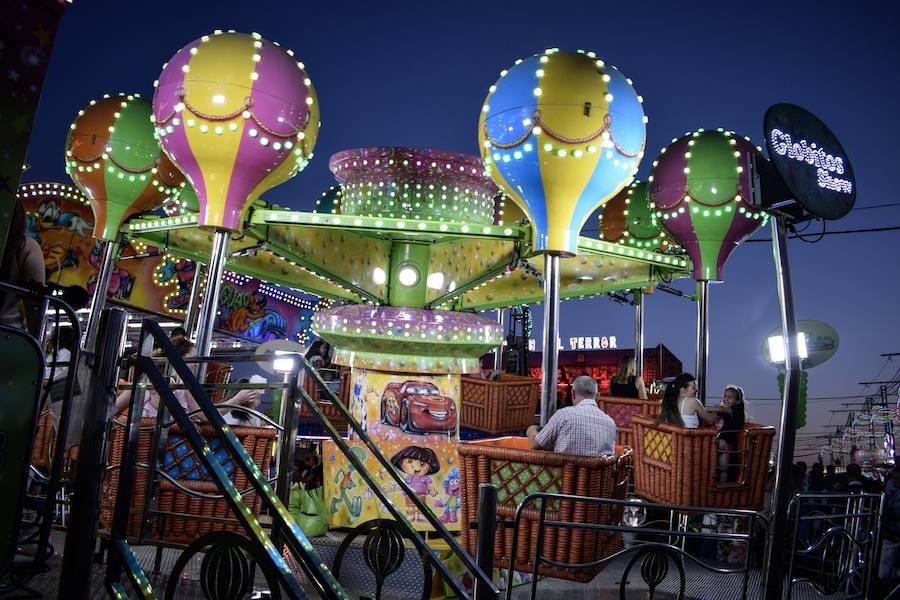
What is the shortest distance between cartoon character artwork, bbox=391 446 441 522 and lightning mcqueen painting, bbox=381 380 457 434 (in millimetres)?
213

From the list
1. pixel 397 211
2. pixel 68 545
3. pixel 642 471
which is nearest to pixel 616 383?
pixel 642 471

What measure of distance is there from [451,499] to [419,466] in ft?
1.47

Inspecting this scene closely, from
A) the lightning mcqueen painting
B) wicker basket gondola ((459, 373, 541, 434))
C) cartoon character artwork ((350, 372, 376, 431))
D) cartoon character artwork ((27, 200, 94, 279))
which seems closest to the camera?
the lightning mcqueen painting

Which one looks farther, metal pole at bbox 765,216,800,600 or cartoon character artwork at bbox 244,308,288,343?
cartoon character artwork at bbox 244,308,288,343

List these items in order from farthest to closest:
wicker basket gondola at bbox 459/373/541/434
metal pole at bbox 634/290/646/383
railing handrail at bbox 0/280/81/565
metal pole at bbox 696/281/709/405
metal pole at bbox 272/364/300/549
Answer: metal pole at bbox 634/290/646/383 → wicker basket gondola at bbox 459/373/541/434 → metal pole at bbox 696/281/709/405 → metal pole at bbox 272/364/300/549 → railing handrail at bbox 0/280/81/565

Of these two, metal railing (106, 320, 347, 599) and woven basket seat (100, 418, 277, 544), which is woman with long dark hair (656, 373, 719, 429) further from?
metal railing (106, 320, 347, 599)

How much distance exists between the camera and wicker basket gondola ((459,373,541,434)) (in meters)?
10.6

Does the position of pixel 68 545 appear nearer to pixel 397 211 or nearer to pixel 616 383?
pixel 397 211

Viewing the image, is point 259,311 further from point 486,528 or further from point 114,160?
point 486,528

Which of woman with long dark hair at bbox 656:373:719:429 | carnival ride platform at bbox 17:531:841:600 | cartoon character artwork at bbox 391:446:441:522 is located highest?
woman with long dark hair at bbox 656:373:719:429

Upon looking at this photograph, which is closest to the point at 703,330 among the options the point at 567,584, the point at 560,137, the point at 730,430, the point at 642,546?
the point at 730,430

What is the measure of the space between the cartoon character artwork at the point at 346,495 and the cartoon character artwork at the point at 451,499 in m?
0.87

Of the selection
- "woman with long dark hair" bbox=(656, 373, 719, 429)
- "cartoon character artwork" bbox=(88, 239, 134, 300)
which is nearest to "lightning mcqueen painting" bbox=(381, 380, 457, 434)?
"woman with long dark hair" bbox=(656, 373, 719, 429)

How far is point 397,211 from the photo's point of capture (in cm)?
707
